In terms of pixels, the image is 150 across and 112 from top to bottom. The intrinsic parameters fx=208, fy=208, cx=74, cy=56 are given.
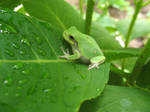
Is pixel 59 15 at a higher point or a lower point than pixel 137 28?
higher

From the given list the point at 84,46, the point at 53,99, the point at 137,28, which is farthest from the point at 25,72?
the point at 137,28

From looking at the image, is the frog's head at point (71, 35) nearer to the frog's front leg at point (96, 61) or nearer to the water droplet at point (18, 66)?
the frog's front leg at point (96, 61)

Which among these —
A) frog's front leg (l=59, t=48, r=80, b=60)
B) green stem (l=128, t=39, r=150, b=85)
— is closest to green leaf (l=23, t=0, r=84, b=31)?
frog's front leg (l=59, t=48, r=80, b=60)

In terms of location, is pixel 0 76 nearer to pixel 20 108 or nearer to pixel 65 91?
pixel 20 108

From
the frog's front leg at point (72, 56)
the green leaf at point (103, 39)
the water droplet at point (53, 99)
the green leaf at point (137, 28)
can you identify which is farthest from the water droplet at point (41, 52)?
the green leaf at point (137, 28)

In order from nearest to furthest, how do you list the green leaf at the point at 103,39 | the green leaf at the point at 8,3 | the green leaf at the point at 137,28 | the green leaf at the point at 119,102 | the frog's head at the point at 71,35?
the green leaf at the point at 119,102 → the green leaf at the point at 8,3 → the frog's head at the point at 71,35 → the green leaf at the point at 103,39 → the green leaf at the point at 137,28

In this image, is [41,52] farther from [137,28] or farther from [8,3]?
[137,28]
